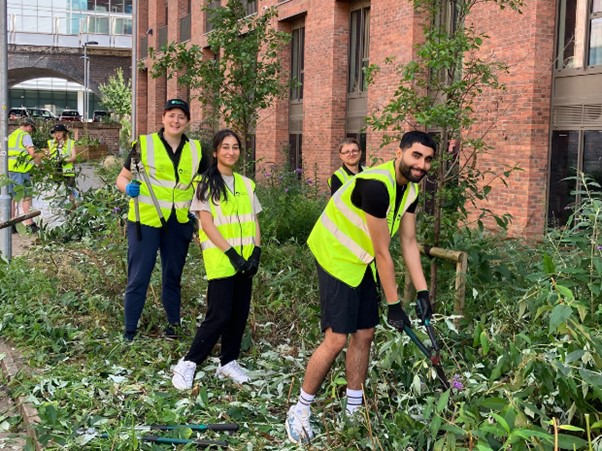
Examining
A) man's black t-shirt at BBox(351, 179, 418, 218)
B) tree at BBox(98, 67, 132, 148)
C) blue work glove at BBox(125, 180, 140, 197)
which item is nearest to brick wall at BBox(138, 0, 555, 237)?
blue work glove at BBox(125, 180, 140, 197)

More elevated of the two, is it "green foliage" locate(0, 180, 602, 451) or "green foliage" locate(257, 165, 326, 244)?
"green foliage" locate(257, 165, 326, 244)

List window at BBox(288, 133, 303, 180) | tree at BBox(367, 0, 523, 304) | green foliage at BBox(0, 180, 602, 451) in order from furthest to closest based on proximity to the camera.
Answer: window at BBox(288, 133, 303, 180) → tree at BBox(367, 0, 523, 304) → green foliage at BBox(0, 180, 602, 451)

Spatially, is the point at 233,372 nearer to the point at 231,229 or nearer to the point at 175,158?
the point at 231,229

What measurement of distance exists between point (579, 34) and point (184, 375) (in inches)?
321

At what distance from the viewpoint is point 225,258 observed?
5676 mm

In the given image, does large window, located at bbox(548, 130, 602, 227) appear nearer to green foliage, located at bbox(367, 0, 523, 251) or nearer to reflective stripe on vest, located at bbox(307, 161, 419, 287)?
green foliage, located at bbox(367, 0, 523, 251)

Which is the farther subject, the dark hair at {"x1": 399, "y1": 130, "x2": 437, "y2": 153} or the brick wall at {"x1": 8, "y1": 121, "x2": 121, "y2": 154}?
the brick wall at {"x1": 8, "y1": 121, "x2": 121, "y2": 154}

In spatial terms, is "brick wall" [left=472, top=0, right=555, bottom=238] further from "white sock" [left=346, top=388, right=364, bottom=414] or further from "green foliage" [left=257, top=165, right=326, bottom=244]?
"white sock" [left=346, top=388, right=364, bottom=414]

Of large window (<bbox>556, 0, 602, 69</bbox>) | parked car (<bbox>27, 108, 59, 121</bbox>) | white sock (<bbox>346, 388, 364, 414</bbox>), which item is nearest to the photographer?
white sock (<bbox>346, 388, 364, 414</bbox>)

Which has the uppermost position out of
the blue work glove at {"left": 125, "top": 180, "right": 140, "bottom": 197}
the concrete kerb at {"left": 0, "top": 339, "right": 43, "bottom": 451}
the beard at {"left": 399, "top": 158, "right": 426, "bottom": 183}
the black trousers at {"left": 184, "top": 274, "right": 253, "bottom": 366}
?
the beard at {"left": 399, "top": 158, "right": 426, "bottom": 183}

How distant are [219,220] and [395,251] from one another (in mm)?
2193

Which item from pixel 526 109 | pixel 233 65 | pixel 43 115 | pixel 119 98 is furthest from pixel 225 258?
pixel 43 115

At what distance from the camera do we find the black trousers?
18.7 feet

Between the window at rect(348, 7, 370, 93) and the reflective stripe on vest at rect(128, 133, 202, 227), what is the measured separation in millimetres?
10728
